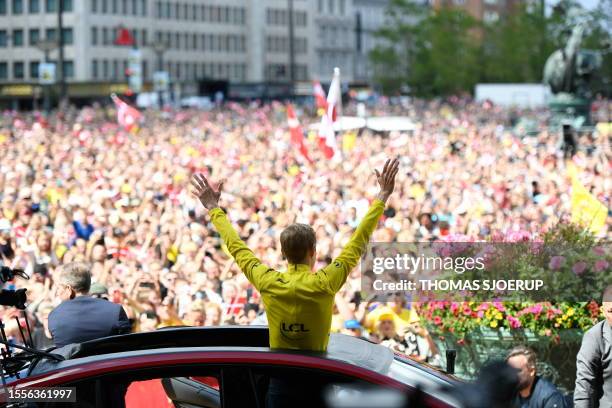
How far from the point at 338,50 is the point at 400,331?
134m

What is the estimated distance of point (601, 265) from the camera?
349 inches

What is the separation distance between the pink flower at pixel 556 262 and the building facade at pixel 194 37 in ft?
281

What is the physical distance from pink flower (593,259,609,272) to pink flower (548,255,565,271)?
20cm

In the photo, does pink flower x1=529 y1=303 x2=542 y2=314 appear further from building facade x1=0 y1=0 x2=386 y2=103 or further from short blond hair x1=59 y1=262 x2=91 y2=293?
building facade x1=0 y1=0 x2=386 y2=103

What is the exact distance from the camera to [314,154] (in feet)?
112

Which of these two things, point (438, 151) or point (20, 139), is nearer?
point (438, 151)

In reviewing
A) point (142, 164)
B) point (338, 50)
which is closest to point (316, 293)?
point (142, 164)

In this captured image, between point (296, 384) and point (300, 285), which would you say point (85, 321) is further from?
point (296, 384)

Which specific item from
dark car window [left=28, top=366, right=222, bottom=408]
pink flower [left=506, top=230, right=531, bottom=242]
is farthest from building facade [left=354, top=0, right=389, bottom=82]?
dark car window [left=28, top=366, right=222, bottom=408]

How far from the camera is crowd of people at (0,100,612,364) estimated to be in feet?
38.6

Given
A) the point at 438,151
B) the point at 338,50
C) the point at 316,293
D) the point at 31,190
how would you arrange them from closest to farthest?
the point at 316,293, the point at 31,190, the point at 438,151, the point at 338,50

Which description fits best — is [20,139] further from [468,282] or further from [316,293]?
[316,293]

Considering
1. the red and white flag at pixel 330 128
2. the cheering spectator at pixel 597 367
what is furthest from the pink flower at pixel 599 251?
the red and white flag at pixel 330 128

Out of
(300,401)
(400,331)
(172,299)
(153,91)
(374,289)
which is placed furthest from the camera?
(153,91)
